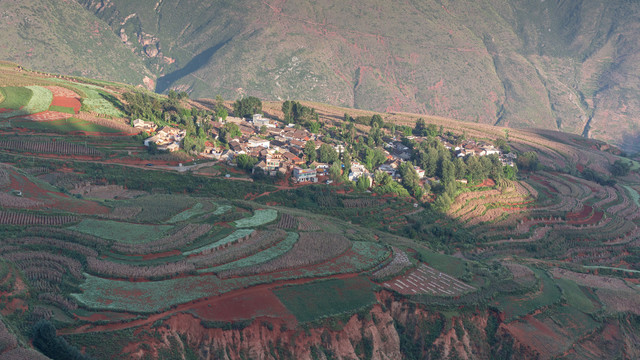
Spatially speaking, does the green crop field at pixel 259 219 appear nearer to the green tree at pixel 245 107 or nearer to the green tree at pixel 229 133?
the green tree at pixel 229 133

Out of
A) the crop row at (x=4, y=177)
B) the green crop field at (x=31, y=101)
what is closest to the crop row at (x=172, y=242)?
the crop row at (x=4, y=177)

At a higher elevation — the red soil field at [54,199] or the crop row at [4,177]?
the crop row at [4,177]

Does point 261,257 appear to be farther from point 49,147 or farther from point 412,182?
point 49,147

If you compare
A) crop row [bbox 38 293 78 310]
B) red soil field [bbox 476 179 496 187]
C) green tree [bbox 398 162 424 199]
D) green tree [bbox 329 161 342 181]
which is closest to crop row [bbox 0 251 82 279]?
crop row [bbox 38 293 78 310]

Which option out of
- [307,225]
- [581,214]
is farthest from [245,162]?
[581,214]

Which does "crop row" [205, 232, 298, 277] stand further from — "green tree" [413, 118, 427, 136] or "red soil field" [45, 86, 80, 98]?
"green tree" [413, 118, 427, 136]

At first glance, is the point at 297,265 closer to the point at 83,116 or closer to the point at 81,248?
the point at 81,248

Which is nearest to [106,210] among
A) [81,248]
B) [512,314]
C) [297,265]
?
[81,248]
